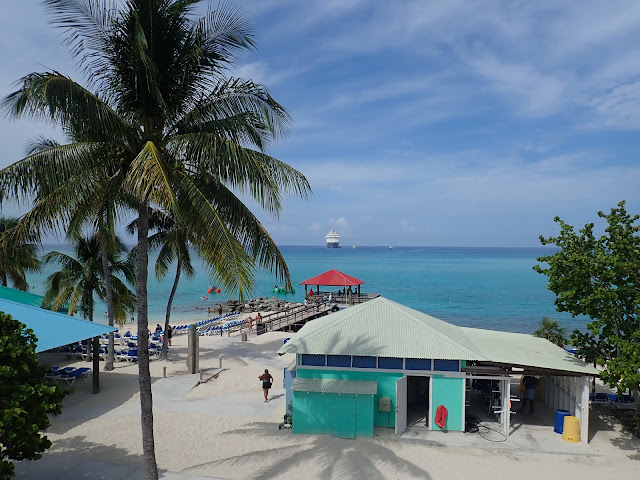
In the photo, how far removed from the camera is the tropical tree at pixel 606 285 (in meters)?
12.1

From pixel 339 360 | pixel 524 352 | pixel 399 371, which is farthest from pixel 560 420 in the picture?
pixel 339 360

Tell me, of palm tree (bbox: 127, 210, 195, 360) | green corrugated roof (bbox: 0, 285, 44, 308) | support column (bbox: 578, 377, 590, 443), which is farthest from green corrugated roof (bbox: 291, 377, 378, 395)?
green corrugated roof (bbox: 0, 285, 44, 308)

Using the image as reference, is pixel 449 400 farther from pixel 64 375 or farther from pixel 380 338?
pixel 64 375

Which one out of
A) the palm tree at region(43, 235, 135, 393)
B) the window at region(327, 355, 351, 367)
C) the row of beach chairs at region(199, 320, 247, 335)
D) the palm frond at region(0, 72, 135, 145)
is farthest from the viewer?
the row of beach chairs at region(199, 320, 247, 335)

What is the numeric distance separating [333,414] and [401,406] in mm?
1986

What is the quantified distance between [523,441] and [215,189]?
10.8 m

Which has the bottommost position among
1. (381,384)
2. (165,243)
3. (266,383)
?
(266,383)

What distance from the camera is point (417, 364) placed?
13.1 metres

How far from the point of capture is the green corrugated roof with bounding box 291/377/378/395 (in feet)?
41.0

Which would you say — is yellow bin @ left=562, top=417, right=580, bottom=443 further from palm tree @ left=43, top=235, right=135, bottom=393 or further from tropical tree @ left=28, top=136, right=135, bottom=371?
palm tree @ left=43, top=235, right=135, bottom=393

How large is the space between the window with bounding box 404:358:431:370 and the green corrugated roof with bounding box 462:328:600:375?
1.71 metres

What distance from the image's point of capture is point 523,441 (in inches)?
490

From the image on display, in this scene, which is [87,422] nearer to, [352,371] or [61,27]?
[352,371]

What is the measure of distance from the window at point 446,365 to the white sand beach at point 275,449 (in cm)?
181
